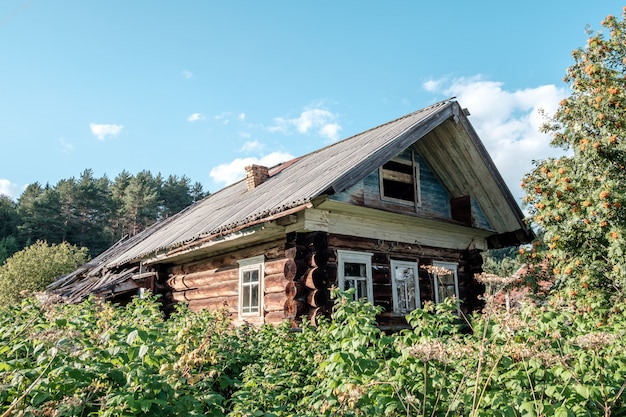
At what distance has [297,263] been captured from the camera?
8656 mm

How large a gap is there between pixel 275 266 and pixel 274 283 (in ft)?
1.15

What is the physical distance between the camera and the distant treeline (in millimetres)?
46000

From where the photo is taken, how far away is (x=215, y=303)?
11.2 m

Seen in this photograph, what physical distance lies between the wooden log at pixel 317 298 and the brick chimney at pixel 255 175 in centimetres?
606

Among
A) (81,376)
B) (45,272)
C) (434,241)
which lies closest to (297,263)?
(434,241)

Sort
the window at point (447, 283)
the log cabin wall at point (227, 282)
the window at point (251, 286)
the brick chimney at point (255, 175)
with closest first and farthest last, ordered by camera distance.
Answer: the log cabin wall at point (227, 282) < the window at point (251, 286) < the window at point (447, 283) < the brick chimney at point (255, 175)

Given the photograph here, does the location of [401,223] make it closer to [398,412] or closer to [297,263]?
[297,263]

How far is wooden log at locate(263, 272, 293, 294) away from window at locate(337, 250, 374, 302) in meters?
1.20

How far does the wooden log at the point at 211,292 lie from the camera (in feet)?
35.2

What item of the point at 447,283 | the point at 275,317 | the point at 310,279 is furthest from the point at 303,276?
the point at 447,283

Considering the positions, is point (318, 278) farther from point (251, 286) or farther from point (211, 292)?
point (211, 292)

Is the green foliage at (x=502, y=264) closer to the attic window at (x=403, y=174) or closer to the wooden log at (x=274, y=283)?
the attic window at (x=403, y=174)

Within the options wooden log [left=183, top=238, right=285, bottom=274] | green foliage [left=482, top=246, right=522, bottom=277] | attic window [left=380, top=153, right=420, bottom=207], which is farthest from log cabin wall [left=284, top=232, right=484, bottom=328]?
green foliage [left=482, top=246, right=522, bottom=277]

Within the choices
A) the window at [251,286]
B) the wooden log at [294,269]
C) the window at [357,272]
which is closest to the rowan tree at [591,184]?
the window at [357,272]
